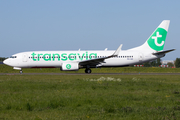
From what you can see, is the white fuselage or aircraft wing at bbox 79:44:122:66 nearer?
aircraft wing at bbox 79:44:122:66

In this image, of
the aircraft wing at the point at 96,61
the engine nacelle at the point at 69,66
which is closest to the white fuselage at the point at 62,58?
the aircraft wing at the point at 96,61

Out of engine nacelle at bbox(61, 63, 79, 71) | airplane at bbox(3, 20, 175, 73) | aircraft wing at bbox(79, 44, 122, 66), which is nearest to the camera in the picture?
engine nacelle at bbox(61, 63, 79, 71)

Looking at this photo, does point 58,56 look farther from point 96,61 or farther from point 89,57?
point 96,61

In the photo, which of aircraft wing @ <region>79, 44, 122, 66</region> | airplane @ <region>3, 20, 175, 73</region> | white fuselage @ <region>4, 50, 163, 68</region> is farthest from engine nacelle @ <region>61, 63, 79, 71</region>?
white fuselage @ <region>4, 50, 163, 68</region>

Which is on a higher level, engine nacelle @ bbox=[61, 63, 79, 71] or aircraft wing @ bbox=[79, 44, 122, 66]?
aircraft wing @ bbox=[79, 44, 122, 66]

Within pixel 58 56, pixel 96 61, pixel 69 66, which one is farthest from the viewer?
pixel 58 56

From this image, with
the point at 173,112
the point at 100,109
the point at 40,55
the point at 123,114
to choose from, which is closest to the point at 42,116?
the point at 100,109

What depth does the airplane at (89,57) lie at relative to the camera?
33.5m

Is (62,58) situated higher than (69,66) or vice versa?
(62,58)

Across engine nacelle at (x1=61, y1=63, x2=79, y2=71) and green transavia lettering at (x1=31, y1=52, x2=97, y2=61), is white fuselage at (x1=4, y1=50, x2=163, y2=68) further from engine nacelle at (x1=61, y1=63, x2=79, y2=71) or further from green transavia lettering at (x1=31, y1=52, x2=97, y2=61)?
engine nacelle at (x1=61, y1=63, x2=79, y2=71)

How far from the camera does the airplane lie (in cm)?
3353

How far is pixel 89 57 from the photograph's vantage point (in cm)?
3425

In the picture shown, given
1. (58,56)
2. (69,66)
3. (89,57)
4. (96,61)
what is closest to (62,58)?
(58,56)

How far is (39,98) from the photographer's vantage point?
1117 cm
